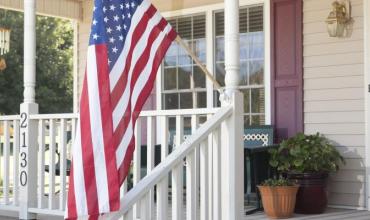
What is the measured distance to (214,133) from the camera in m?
3.50

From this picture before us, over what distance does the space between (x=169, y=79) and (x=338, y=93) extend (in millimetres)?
2190

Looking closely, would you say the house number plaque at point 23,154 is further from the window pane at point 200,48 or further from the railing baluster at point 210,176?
the window pane at point 200,48

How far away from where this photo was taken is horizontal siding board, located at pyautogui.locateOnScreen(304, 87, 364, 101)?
5602 millimetres

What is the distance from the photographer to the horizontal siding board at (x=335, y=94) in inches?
221

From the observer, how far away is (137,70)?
3.22 m

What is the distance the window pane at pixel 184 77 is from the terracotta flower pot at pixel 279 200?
2087 millimetres

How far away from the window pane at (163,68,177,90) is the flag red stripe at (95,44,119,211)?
4006 mm

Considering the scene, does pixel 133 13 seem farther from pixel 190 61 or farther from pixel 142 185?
pixel 190 61

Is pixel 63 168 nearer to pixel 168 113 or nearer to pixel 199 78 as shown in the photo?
pixel 168 113

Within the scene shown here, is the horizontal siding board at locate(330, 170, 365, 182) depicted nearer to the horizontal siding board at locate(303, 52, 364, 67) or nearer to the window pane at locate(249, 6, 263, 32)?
the horizontal siding board at locate(303, 52, 364, 67)

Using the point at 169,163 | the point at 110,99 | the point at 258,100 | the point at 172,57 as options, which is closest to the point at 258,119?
the point at 258,100

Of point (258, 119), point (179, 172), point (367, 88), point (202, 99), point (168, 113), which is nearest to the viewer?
point (179, 172)

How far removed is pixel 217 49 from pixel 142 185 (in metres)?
3.96

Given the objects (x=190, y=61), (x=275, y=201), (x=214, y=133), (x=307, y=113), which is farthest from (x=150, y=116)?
(x=190, y=61)
